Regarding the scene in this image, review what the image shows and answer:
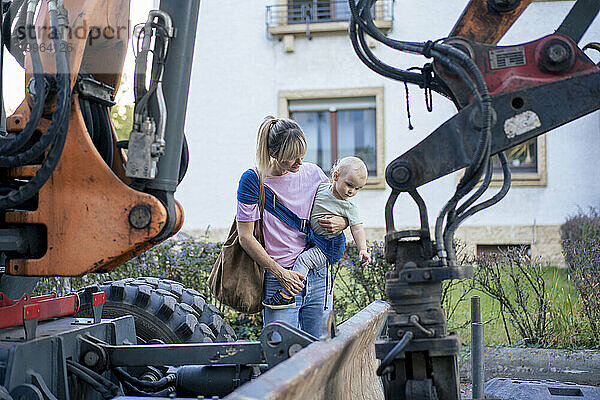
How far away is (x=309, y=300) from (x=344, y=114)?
1056 centimetres

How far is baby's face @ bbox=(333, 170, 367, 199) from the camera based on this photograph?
3771mm

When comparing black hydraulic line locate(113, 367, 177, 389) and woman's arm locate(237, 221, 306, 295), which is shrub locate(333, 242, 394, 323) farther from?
black hydraulic line locate(113, 367, 177, 389)

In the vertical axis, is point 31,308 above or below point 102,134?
below

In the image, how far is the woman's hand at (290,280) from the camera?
360 centimetres

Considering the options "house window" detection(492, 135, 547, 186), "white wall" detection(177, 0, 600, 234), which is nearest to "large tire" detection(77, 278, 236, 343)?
"white wall" detection(177, 0, 600, 234)

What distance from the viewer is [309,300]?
12.6 ft

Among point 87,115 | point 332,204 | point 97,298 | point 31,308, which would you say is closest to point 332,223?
point 332,204

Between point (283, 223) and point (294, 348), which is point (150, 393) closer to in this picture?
point (294, 348)

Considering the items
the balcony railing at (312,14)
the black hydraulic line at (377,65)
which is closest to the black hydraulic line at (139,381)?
the black hydraulic line at (377,65)

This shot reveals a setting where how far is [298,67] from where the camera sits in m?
14.0

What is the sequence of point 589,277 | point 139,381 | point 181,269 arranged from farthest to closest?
point 181,269, point 589,277, point 139,381

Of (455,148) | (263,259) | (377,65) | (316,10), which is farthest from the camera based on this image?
(316,10)

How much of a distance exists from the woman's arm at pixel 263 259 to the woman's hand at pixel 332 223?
0.31 meters

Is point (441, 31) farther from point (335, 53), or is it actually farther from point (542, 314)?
point (542, 314)
